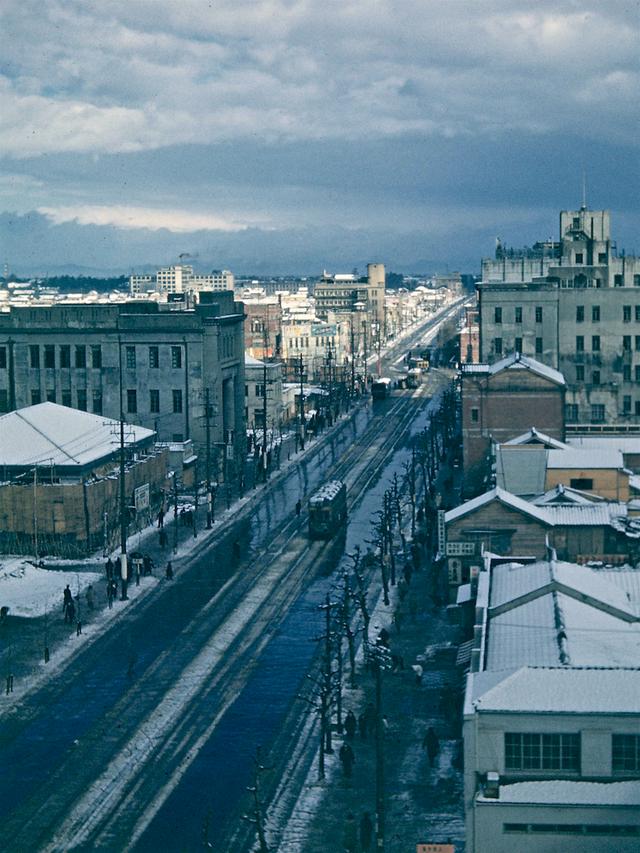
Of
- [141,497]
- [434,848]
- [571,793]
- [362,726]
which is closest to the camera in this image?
[434,848]

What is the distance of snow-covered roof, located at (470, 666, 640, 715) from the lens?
42.7m

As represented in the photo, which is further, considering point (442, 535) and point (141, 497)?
point (141, 497)

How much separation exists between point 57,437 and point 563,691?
57704 mm

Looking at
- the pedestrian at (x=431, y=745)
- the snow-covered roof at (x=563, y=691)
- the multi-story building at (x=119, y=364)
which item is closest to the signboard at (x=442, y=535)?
the pedestrian at (x=431, y=745)

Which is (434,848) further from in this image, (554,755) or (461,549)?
(461,549)

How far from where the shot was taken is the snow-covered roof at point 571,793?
41219 millimetres

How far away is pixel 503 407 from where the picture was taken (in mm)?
104188

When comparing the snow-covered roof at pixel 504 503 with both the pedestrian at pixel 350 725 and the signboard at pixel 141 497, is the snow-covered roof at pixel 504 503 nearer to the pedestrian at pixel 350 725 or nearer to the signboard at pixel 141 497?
the pedestrian at pixel 350 725

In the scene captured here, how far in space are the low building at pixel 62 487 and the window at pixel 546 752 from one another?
1938 inches

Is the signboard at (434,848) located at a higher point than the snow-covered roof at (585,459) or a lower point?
lower

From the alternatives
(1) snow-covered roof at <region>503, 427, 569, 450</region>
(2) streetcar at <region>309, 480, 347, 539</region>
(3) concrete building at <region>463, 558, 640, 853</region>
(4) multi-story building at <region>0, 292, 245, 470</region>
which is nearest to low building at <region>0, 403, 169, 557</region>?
(2) streetcar at <region>309, 480, 347, 539</region>

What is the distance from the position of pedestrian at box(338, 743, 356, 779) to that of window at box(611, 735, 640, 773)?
36.0 feet

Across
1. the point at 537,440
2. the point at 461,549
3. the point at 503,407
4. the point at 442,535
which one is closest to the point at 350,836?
the point at 461,549

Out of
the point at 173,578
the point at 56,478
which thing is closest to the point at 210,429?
the point at 56,478
